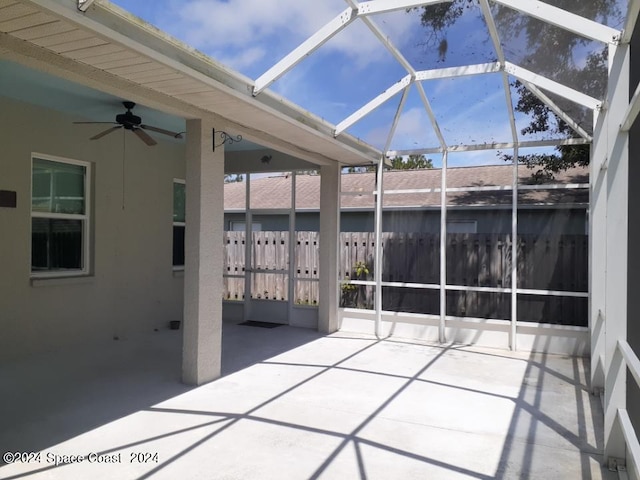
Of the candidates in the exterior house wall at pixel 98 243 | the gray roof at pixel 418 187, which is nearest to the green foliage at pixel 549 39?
the gray roof at pixel 418 187

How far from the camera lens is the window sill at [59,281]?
18.7 feet

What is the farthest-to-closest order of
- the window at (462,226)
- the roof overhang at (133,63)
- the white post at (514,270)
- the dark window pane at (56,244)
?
the window at (462,226) < the white post at (514,270) < the dark window pane at (56,244) < the roof overhang at (133,63)

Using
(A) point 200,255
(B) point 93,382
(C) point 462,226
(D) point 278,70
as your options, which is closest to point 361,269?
(C) point 462,226

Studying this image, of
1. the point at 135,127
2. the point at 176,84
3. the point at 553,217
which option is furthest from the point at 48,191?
the point at 553,217

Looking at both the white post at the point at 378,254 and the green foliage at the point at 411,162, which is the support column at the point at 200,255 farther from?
the green foliage at the point at 411,162

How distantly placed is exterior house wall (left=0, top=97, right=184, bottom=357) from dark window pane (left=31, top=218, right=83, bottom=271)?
200 millimetres

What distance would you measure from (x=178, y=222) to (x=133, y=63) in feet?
16.4

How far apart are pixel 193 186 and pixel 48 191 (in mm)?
2628

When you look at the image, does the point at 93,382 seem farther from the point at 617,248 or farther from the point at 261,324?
the point at 617,248

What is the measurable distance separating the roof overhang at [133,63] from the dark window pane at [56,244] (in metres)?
2.88

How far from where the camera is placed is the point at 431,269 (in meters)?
7.25

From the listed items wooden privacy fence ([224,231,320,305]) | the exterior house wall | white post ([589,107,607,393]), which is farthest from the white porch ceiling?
the exterior house wall

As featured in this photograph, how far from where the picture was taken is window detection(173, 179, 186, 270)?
8.09m

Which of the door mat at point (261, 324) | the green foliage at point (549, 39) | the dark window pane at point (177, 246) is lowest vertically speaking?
the door mat at point (261, 324)
